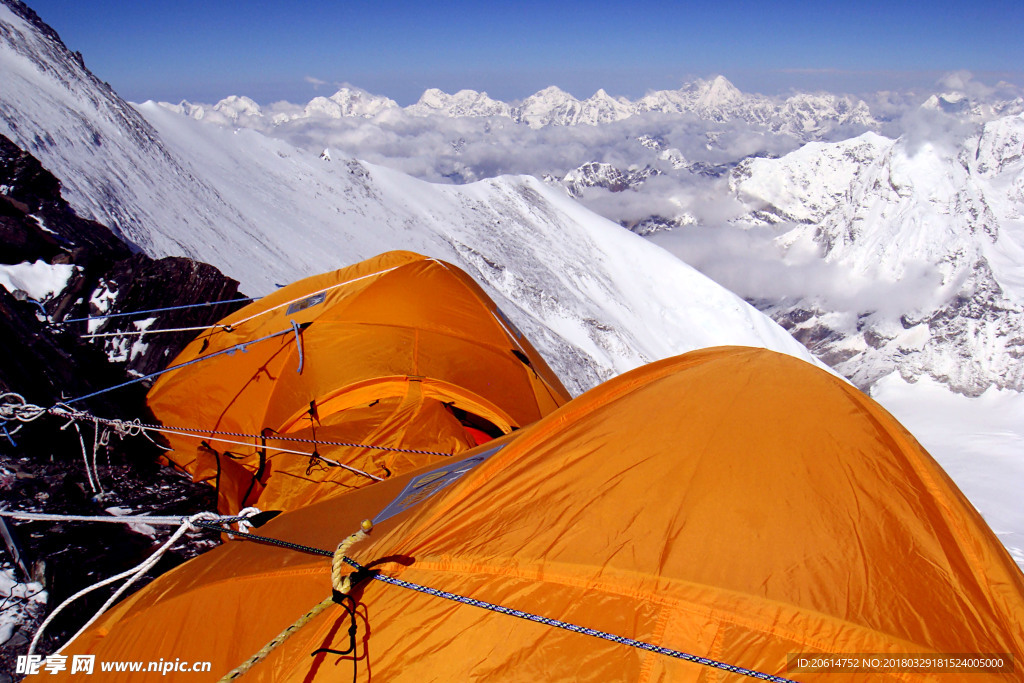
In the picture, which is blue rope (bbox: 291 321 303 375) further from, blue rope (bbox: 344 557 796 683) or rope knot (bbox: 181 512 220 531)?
blue rope (bbox: 344 557 796 683)

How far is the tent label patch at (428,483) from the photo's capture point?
3.34m

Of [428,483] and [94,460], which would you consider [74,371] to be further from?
[428,483]

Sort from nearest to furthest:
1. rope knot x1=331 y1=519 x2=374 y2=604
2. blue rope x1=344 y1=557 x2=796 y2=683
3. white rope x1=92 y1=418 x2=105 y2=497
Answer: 1. blue rope x1=344 y1=557 x2=796 y2=683
2. rope knot x1=331 y1=519 x2=374 y2=604
3. white rope x1=92 y1=418 x2=105 y2=497

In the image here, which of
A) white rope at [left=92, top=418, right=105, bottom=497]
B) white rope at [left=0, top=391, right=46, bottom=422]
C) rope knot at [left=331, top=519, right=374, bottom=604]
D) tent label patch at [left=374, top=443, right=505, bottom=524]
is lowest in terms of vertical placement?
rope knot at [left=331, top=519, right=374, bottom=604]

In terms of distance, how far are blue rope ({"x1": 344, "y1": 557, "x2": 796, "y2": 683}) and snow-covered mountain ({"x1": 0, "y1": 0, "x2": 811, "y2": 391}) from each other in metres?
14.7

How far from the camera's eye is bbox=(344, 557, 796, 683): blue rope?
6.63ft

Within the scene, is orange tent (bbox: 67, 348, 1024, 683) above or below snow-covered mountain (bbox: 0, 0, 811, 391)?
below

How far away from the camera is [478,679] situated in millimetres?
2270

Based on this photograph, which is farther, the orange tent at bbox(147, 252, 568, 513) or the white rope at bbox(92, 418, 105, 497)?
the orange tent at bbox(147, 252, 568, 513)

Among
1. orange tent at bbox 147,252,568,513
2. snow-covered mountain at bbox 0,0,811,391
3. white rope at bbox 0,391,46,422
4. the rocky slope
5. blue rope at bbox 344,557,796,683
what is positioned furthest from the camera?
snow-covered mountain at bbox 0,0,811,391

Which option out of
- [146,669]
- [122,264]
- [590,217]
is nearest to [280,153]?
[590,217]

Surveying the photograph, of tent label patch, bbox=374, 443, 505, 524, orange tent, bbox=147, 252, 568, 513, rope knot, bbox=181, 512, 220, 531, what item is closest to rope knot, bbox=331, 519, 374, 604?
tent label patch, bbox=374, 443, 505, 524

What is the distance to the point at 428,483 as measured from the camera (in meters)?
3.72

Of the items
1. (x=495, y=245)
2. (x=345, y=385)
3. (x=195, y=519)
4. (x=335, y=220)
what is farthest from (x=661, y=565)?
(x=495, y=245)
